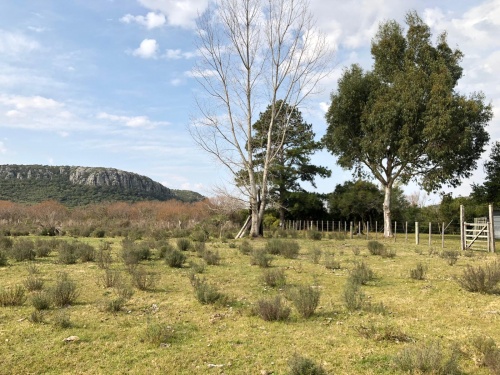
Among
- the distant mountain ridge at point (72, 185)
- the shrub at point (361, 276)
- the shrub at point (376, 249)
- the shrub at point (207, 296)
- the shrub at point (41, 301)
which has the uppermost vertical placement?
the distant mountain ridge at point (72, 185)

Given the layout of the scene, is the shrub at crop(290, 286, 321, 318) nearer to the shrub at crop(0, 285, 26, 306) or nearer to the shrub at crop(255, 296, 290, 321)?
the shrub at crop(255, 296, 290, 321)

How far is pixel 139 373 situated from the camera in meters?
A: 4.75

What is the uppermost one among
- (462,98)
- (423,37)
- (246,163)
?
(423,37)

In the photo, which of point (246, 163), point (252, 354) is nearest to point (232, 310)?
point (252, 354)

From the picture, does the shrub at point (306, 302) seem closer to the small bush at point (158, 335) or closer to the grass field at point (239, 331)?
the grass field at point (239, 331)

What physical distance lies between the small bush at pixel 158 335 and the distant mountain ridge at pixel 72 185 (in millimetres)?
76294

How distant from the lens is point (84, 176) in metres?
92.1

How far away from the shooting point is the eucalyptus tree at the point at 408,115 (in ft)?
86.8

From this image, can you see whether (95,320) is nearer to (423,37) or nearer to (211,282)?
(211,282)

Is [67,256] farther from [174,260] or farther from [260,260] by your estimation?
[260,260]

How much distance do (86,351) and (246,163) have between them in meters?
21.2

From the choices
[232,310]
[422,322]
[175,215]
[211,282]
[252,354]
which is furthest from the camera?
[175,215]

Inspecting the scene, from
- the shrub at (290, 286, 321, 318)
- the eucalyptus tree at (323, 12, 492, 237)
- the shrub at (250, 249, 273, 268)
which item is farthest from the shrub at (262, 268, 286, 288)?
the eucalyptus tree at (323, 12, 492, 237)

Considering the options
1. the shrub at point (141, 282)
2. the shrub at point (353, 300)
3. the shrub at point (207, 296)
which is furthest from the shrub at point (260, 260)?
the shrub at point (353, 300)
